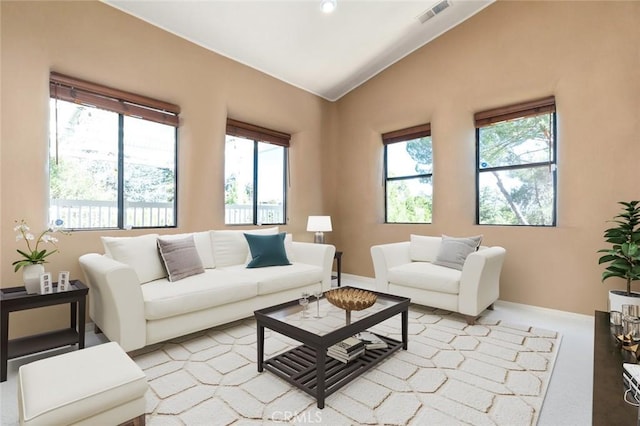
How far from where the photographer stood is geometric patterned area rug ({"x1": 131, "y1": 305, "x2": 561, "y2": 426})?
5.44ft

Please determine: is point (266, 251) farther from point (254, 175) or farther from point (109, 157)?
point (109, 157)

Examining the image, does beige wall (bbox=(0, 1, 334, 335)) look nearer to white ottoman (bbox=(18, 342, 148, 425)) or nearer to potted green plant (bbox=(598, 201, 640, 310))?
white ottoman (bbox=(18, 342, 148, 425))

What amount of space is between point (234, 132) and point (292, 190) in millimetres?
1246

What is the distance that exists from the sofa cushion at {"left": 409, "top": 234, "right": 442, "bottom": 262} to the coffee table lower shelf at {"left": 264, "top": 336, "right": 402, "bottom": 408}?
1.70 meters

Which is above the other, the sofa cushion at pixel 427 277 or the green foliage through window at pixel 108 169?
the green foliage through window at pixel 108 169

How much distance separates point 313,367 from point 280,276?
124 cm

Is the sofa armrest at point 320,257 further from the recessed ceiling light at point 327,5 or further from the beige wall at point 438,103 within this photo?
the recessed ceiling light at point 327,5

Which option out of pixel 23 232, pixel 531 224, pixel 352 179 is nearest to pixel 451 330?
pixel 531 224

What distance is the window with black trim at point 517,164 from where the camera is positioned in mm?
3512

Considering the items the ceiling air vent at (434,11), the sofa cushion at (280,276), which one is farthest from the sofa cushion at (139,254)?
the ceiling air vent at (434,11)

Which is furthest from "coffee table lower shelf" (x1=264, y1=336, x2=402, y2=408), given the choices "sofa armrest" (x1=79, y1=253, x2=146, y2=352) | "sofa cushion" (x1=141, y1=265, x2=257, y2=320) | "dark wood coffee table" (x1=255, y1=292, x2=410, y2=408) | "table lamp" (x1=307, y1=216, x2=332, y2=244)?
"table lamp" (x1=307, y1=216, x2=332, y2=244)

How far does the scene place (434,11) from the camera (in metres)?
3.66

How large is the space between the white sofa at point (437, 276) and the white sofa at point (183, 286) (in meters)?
0.74

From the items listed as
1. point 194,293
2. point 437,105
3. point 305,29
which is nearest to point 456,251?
point 437,105
